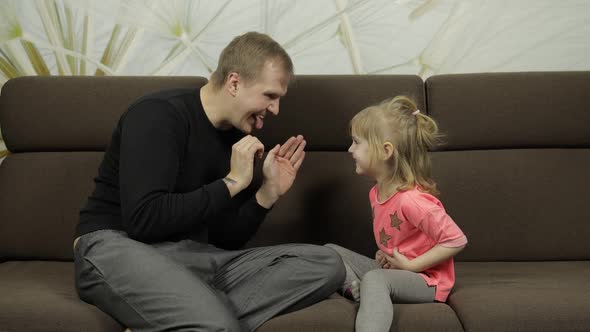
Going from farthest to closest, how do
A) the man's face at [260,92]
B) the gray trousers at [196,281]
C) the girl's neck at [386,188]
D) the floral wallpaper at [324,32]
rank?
the floral wallpaper at [324,32]
the girl's neck at [386,188]
the man's face at [260,92]
the gray trousers at [196,281]

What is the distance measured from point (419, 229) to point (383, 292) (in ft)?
0.89

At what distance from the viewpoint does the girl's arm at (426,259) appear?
178cm

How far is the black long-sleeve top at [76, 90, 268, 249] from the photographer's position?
1652mm

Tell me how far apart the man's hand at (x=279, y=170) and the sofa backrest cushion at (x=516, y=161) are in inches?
19.5

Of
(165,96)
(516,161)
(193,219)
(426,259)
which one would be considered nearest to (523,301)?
(426,259)

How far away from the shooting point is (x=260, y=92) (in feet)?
6.10

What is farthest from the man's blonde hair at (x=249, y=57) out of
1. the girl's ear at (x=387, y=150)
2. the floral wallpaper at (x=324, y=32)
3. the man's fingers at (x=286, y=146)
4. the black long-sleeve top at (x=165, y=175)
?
the floral wallpaper at (x=324, y=32)

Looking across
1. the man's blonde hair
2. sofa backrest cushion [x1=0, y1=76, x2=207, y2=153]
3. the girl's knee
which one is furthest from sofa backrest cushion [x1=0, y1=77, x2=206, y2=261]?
the girl's knee

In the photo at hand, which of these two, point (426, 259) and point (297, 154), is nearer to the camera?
point (426, 259)

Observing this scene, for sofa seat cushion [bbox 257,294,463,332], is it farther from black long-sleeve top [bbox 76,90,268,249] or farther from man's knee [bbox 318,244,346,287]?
black long-sleeve top [bbox 76,90,268,249]

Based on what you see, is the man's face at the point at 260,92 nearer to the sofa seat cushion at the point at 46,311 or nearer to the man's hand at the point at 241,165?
the man's hand at the point at 241,165

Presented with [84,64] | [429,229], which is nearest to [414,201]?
[429,229]

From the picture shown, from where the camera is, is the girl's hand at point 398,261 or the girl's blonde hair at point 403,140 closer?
the girl's hand at point 398,261

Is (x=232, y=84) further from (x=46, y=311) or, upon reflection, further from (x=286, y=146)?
(x=46, y=311)
